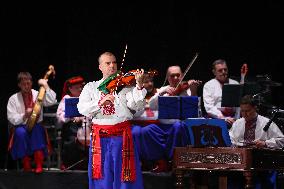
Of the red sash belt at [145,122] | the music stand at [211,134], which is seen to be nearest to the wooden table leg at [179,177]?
the music stand at [211,134]

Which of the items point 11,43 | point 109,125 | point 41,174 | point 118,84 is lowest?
point 41,174

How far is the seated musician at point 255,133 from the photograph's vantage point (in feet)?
23.7

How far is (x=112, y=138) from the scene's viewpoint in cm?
667

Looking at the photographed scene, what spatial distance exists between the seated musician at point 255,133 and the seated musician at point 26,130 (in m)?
2.77

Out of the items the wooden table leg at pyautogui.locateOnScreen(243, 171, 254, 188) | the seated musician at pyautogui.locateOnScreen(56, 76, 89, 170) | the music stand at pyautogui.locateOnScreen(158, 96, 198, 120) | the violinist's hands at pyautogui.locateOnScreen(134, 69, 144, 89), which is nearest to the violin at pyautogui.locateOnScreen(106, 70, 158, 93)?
the violinist's hands at pyautogui.locateOnScreen(134, 69, 144, 89)

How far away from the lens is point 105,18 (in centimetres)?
1083

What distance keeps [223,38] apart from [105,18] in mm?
1934

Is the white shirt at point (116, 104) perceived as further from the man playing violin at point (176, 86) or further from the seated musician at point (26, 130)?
the seated musician at point (26, 130)

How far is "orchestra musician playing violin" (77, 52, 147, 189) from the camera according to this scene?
662cm

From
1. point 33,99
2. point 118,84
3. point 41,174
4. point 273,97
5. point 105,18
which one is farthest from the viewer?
point 105,18

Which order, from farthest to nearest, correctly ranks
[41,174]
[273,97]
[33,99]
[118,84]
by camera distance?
[273,97] < [33,99] < [41,174] < [118,84]

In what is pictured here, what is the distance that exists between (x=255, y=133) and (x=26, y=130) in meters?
3.21

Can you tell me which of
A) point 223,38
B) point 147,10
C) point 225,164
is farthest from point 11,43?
point 225,164

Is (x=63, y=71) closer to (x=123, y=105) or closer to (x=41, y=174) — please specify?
(x=41, y=174)
